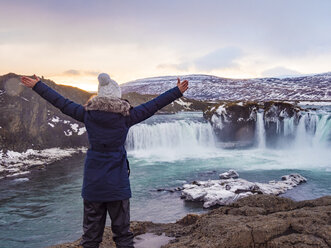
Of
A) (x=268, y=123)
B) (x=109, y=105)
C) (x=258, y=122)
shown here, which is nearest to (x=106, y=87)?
(x=109, y=105)

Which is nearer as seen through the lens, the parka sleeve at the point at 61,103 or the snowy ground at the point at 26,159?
the parka sleeve at the point at 61,103

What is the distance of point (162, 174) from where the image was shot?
68.9 ft

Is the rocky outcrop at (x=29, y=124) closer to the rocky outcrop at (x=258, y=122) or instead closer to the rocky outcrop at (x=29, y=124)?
the rocky outcrop at (x=29, y=124)

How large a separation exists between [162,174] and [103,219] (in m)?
17.4

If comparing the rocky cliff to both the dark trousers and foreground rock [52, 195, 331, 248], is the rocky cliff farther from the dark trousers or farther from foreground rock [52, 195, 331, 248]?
the dark trousers

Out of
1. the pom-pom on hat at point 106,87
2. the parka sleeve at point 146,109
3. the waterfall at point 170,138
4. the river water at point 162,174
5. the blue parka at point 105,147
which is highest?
the pom-pom on hat at point 106,87

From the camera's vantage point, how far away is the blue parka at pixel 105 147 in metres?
3.58

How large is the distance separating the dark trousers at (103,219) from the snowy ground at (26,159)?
19069 mm

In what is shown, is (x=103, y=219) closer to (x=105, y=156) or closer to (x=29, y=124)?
(x=105, y=156)

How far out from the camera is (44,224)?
12289 mm

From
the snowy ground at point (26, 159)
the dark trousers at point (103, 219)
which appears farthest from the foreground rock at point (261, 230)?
the snowy ground at point (26, 159)

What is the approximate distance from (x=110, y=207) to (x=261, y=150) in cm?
2992

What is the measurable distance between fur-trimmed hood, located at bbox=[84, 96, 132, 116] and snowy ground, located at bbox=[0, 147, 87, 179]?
1940 cm

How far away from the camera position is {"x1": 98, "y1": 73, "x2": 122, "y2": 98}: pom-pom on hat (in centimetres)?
380
